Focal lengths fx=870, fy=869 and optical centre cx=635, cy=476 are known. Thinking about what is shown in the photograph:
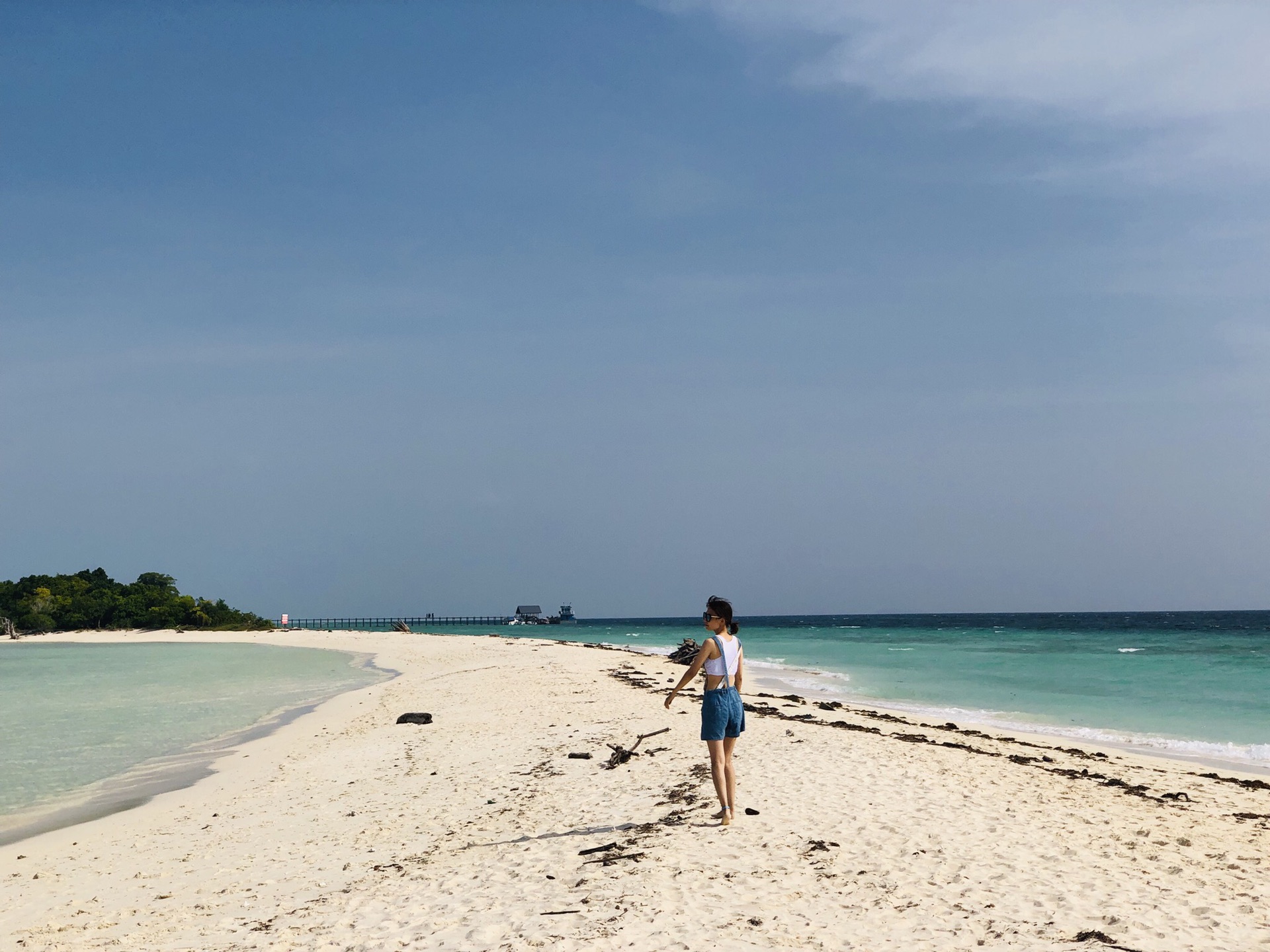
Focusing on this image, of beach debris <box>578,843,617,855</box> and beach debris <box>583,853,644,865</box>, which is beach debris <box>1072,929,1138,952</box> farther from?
beach debris <box>578,843,617,855</box>

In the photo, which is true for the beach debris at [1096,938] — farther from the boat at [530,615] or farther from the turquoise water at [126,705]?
the boat at [530,615]

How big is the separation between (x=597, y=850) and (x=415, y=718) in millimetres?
11290

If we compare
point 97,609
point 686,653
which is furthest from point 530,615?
point 686,653

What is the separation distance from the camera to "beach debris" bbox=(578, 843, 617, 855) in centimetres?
820

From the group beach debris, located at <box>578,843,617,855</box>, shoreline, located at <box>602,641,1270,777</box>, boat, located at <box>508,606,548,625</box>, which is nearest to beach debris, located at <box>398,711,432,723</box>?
beach debris, located at <box>578,843,617,855</box>

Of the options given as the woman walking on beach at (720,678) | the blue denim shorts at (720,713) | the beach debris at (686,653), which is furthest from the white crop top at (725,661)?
the beach debris at (686,653)

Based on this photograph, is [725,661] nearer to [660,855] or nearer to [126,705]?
[660,855]

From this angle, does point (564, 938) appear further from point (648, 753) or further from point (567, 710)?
point (567, 710)

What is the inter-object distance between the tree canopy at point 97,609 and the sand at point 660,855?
88658mm

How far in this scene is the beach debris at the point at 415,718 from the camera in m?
18.4

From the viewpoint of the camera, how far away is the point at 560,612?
177 metres

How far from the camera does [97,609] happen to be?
9238 cm

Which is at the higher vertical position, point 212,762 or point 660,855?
point 660,855

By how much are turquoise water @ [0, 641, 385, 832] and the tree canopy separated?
A: 1654 inches
